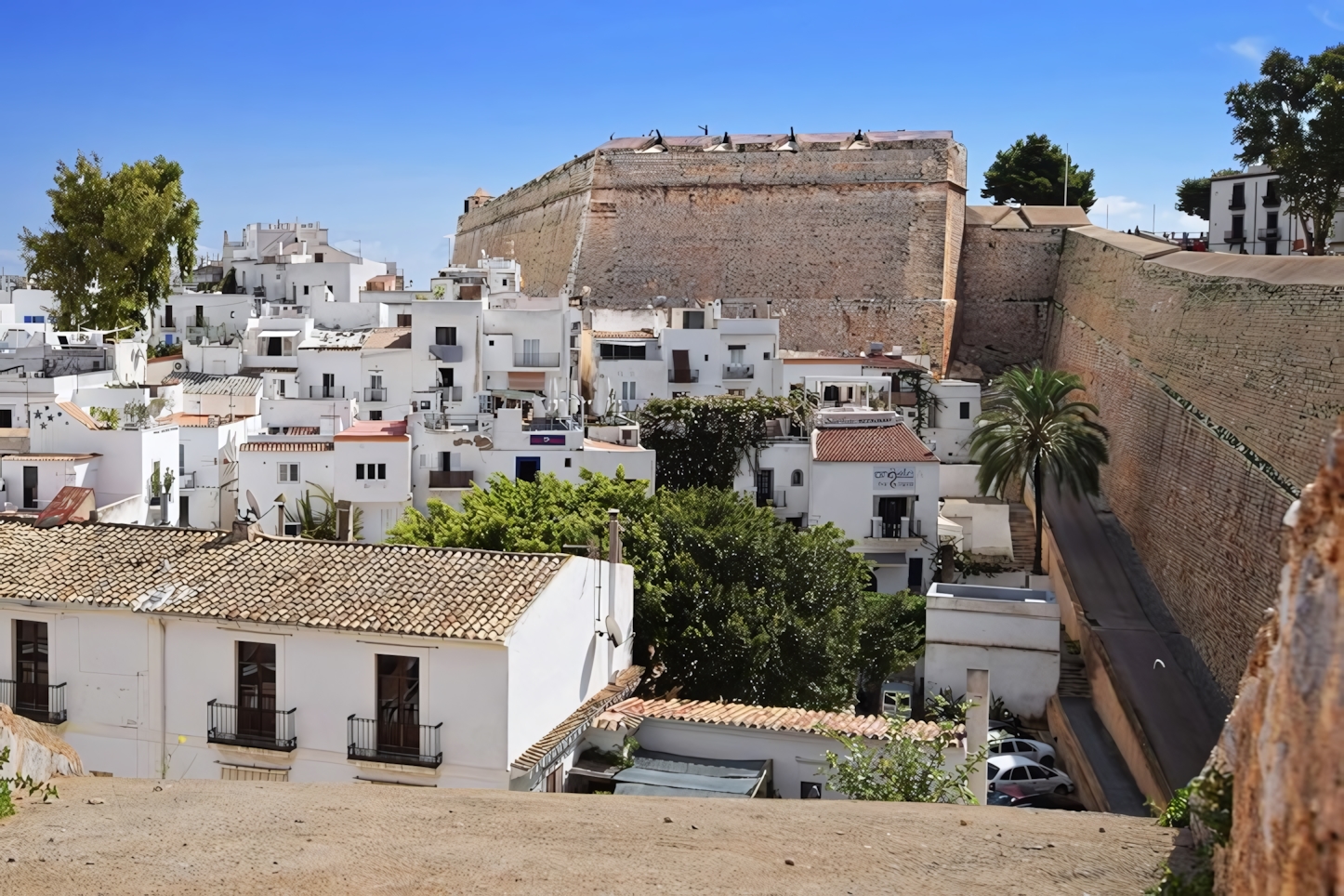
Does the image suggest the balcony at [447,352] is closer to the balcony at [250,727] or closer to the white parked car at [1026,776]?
the white parked car at [1026,776]

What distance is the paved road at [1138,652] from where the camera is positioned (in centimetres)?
1416

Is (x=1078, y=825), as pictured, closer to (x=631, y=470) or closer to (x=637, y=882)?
(x=637, y=882)

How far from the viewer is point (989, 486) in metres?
23.1

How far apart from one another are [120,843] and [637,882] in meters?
2.40

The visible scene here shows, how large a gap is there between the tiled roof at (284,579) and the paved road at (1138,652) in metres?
7.04

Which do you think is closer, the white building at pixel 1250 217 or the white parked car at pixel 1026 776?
the white parked car at pixel 1026 776

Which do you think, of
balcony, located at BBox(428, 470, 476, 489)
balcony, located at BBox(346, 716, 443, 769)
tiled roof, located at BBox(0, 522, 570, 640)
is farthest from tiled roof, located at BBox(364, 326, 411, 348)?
balcony, located at BBox(346, 716, 443, 769)

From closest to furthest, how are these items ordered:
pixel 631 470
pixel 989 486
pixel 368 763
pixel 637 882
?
pixel 637 882 → pixel 368 763 → pixel 631 470 → pixel 989 486

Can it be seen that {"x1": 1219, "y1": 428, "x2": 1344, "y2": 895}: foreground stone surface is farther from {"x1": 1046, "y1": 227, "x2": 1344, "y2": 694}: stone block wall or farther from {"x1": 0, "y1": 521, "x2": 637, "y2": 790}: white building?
{"x1": 1046, "y1": 227, "x2": 1344, "y2": 694}: stone block wall

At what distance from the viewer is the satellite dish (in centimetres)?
1202

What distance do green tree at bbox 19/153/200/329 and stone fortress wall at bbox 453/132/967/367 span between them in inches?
393

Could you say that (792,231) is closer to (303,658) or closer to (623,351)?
(623,351)

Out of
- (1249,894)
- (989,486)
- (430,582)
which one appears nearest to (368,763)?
(430,582)

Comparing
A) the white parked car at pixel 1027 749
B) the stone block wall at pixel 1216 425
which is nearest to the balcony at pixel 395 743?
the white parked car at pixel 1027 749
